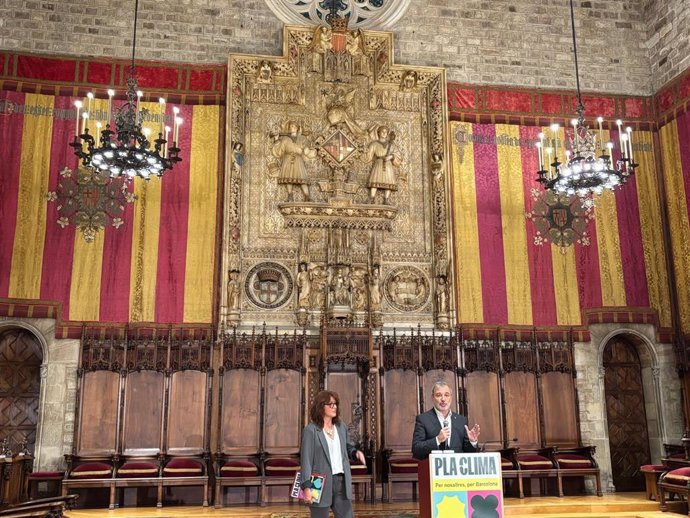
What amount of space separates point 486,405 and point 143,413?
19.2ft

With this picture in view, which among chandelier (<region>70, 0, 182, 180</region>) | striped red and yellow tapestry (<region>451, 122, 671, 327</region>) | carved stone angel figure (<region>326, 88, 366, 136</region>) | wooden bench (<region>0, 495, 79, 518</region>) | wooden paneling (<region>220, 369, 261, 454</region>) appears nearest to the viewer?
wooden bench (<region>0, 495, 79, 518</region>)

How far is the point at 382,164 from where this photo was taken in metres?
12.9

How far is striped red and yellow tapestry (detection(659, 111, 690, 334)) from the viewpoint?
12695 mm

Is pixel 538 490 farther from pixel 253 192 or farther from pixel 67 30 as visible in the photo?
pixel 67 30

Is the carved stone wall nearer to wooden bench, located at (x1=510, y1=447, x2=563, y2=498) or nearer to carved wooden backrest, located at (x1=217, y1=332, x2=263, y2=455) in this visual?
carved wooden backrest, located at (x1=217, y1=332, x2=263, y2=455)

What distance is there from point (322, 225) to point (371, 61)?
354 cm

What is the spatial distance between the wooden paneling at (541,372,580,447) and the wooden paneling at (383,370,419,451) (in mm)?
2438

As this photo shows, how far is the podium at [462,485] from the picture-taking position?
4711 millimetres

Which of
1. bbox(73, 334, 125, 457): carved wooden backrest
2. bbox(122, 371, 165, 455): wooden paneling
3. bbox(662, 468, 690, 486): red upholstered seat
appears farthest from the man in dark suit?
bbox(73, 334, 125, 457): carved wooden backrest

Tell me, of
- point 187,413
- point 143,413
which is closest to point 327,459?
point 187,413

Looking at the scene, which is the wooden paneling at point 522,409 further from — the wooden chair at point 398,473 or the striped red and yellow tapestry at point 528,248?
the wooden chair at point 398,473

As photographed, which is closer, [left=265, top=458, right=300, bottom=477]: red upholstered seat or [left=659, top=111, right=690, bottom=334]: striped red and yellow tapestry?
[left=265, top=458, right=300, bottom=477]: red upholstered seat

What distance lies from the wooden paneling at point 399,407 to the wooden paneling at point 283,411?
1.48m

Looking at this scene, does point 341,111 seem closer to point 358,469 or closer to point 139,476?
point 358,469
